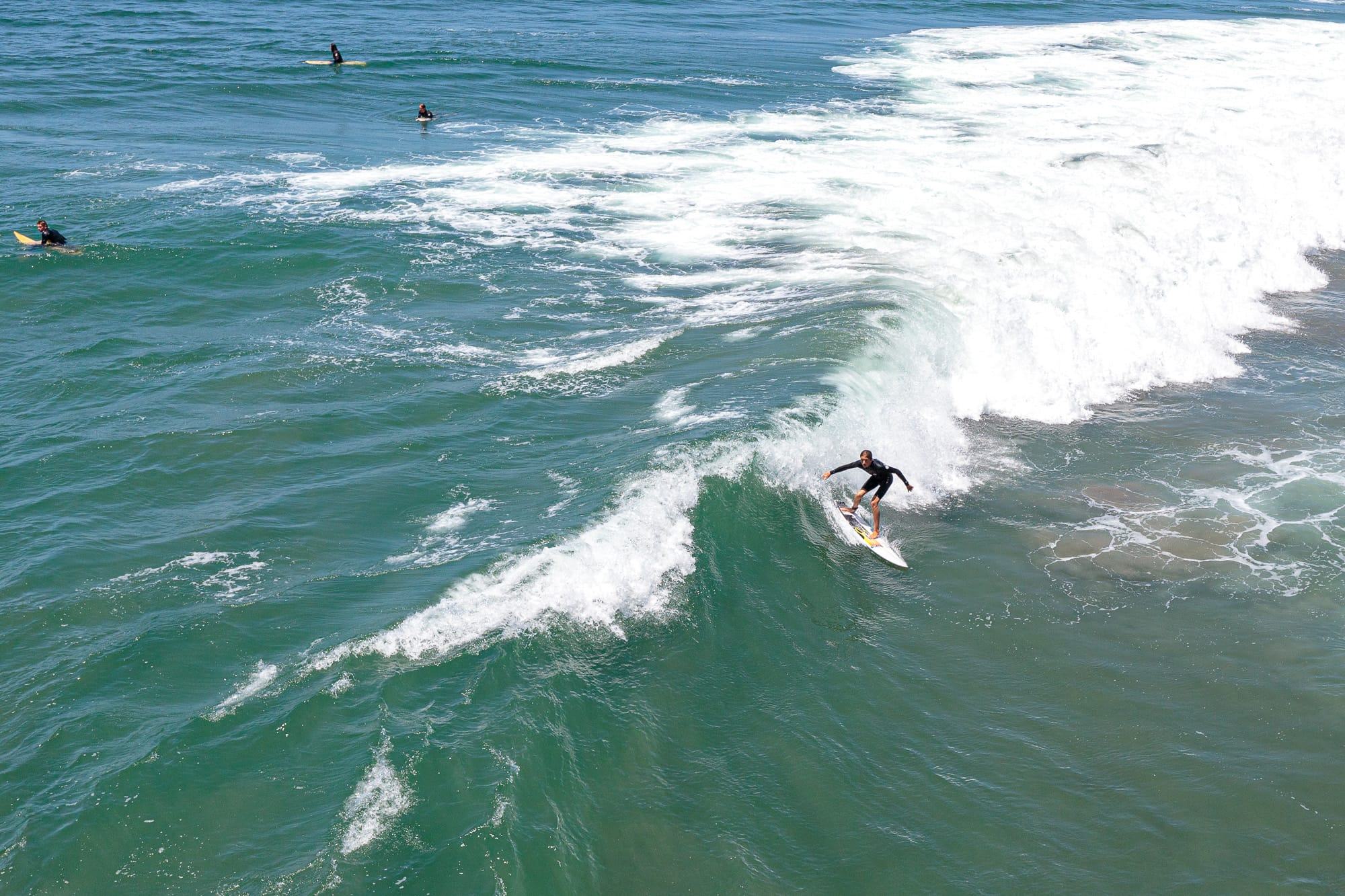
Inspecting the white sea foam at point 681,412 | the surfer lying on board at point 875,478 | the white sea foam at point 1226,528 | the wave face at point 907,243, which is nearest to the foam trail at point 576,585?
the wave face at point 907,243

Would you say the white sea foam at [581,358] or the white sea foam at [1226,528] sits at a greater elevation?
the white sea foam at [581,358]

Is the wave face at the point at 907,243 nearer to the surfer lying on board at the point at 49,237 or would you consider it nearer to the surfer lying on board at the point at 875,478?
the surfer lying on board at the point at 875,478

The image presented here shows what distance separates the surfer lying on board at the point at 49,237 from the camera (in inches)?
1150

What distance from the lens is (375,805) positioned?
42.4 feet

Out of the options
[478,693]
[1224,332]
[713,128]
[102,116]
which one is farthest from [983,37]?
[478,693]

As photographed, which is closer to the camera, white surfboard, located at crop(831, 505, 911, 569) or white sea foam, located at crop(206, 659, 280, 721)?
white sea foam, located at crop(206, 659, 280, 721)

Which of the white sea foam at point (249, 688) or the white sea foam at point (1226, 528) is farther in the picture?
the white sea foam at point (1226, 528)

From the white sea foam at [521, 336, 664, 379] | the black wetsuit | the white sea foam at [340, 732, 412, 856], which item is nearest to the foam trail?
the white sea foam at [340, 732, 412, 856]

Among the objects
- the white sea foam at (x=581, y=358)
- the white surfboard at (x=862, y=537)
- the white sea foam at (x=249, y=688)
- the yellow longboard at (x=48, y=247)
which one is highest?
the yellow longboard at (x=48, y=247)

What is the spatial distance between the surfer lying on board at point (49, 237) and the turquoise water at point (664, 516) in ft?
4.19

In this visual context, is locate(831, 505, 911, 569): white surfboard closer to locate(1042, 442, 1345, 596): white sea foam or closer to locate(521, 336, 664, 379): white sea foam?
locate(1042, 442, 1345, 596): white sea foam

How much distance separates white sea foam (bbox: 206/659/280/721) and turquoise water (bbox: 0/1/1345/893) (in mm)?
54

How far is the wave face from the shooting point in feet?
66.2

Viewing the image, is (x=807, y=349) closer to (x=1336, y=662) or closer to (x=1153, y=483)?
(x=1153, y=483)
